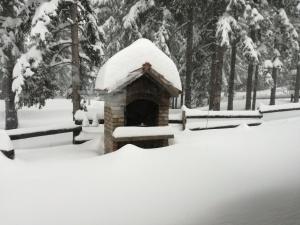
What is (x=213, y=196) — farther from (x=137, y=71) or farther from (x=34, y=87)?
(x=34, y=87)

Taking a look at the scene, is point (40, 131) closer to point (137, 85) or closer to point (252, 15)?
point (137, 85)

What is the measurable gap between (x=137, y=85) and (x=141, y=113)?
6.36 ft

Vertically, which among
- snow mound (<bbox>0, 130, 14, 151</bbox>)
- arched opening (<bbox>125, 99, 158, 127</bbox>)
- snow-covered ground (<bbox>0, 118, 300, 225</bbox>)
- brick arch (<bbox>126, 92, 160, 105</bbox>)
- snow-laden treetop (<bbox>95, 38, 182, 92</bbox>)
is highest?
snow-laden treetop (<bbox>95, 38, 182, 92</bbox>)

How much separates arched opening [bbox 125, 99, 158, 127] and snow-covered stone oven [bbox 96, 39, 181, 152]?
2.89 ft

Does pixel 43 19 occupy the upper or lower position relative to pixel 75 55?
upper

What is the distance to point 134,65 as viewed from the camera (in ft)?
28.4

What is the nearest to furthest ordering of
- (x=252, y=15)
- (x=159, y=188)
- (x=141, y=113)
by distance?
(x=159, y=188), (x=141, y=113), (x=252, y=15)

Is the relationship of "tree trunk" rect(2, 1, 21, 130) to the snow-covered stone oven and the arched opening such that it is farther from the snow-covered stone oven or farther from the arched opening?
the snow-covered stone oven

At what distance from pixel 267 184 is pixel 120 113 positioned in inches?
164

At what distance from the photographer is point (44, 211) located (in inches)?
216

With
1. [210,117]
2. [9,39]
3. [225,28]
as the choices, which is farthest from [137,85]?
[9,39]

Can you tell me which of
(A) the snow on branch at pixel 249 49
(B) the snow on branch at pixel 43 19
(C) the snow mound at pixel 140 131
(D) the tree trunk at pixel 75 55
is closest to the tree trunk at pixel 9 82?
(D) the tree trunk at pixel 75 55

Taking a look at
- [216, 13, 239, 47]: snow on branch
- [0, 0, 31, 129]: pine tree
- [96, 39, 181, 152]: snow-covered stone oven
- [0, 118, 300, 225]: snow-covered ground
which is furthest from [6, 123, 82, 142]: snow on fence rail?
[216, 13, 239, 47]: snow on branch

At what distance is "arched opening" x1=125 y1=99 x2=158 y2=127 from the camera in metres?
10.3
